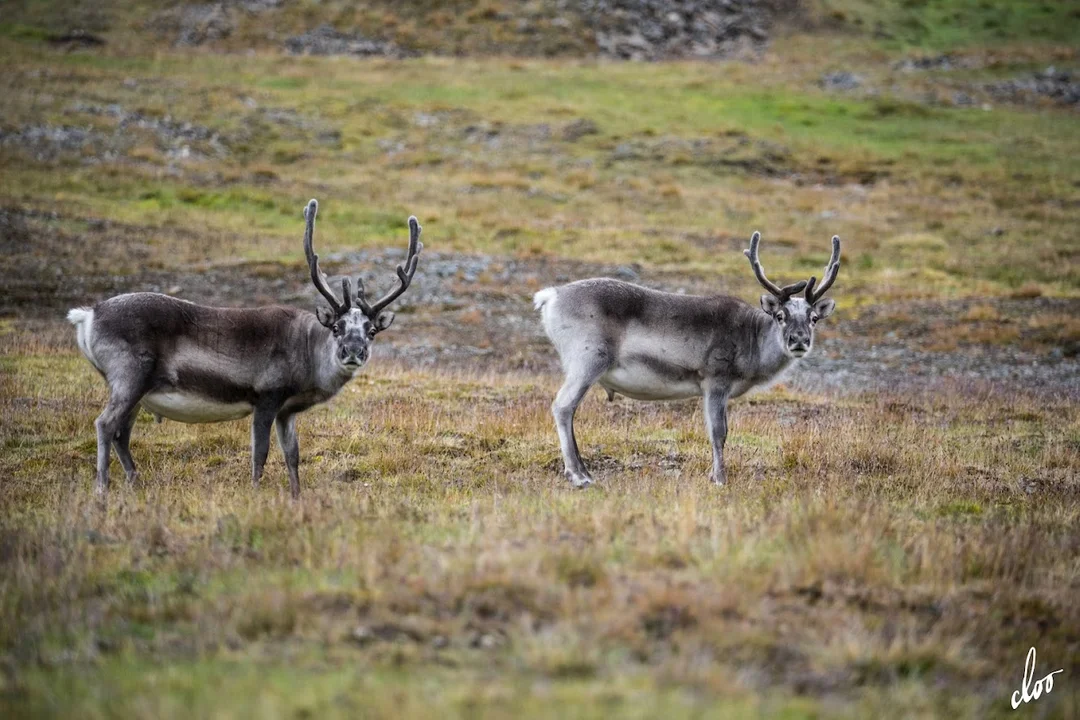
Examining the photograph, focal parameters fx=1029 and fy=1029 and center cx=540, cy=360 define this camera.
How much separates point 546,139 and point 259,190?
14.3 meters

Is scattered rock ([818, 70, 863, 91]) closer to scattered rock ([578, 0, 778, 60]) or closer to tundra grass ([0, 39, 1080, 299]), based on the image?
tundra grass ([0, 39, 1080, 299])

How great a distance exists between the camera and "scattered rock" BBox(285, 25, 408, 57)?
2413 inches

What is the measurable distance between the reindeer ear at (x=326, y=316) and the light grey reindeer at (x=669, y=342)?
2.45 metres

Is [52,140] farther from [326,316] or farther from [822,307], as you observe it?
[822,307]

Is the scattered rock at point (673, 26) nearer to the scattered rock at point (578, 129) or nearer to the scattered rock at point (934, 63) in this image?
the scattered rock at point (934, 63)

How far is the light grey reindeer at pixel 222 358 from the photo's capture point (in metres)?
10.4

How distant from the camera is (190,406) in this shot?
1058 centimetres

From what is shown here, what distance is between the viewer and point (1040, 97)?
54344 millimetres

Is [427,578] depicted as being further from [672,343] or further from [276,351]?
[672,343]

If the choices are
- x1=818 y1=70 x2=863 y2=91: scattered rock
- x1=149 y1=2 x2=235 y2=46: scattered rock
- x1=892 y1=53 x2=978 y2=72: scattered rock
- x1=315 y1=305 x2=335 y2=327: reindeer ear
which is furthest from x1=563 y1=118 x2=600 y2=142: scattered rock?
x1=315 y1=305 x2=335 y2=327: reindeer ear

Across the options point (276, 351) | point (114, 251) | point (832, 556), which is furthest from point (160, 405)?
point (114, 251)

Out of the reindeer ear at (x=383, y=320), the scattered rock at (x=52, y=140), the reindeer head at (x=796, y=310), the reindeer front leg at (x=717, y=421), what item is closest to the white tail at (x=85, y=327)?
the reindeer ear at (x=383, y=320)
